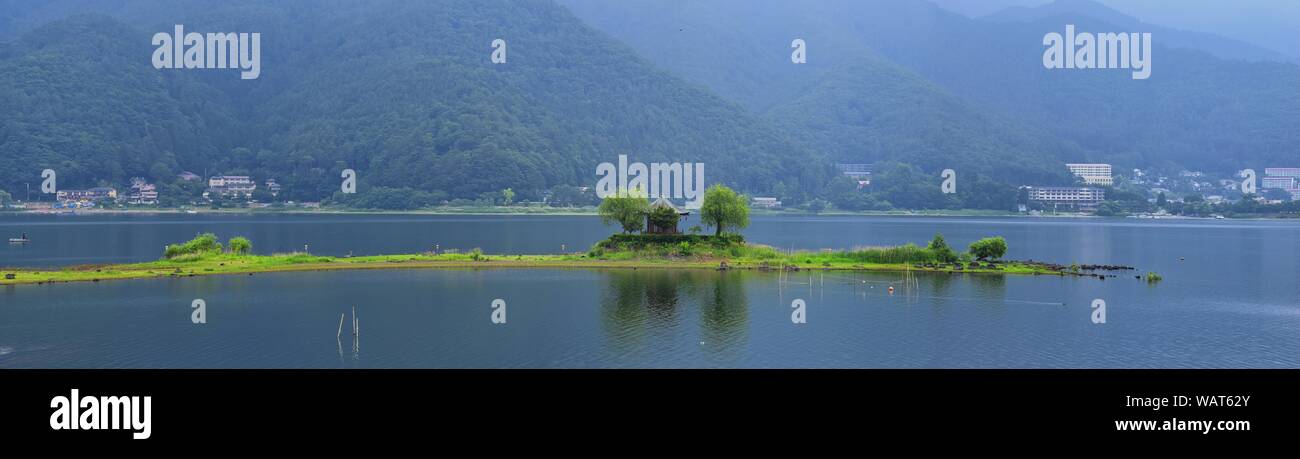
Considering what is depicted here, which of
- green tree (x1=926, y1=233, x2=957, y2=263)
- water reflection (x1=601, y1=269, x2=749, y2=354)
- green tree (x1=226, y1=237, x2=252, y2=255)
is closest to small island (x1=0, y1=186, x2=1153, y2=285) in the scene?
green tree (x1=926, y1=233, x2=957, y2=263)

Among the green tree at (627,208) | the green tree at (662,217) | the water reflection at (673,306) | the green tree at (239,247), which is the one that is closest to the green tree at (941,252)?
the water reflection at (673,306)

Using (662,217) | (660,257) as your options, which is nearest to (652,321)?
(660,257)

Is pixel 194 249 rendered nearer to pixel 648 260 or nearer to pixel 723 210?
pixel 648 260

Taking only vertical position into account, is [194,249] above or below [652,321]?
above
